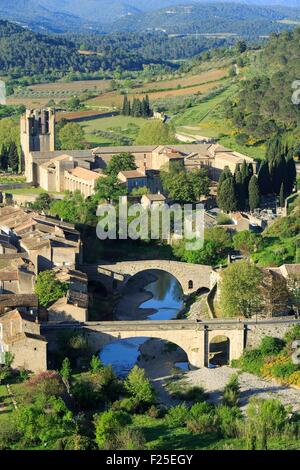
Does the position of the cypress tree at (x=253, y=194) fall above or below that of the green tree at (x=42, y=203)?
above

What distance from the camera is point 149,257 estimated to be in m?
33.5

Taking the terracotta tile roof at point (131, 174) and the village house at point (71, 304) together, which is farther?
the terracotta tile roof at point (131, 174)

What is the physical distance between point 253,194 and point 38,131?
1248 centimetres

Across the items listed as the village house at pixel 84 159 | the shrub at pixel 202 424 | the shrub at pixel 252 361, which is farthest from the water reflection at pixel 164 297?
the shrub at pixel 202 424

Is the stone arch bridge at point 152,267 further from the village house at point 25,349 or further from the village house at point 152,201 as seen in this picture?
the village house at point 25,349

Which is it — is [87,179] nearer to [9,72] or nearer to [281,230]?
[281,230]

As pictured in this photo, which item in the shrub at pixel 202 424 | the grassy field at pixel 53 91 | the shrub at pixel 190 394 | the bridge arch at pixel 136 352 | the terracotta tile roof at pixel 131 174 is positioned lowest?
the grassy field at pixel 53 91

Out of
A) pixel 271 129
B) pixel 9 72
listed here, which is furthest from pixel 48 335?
pixel 9 72

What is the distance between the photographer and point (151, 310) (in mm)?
30500

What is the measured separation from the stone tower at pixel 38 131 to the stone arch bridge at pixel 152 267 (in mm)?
16165

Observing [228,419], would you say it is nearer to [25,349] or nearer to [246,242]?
[25,349]

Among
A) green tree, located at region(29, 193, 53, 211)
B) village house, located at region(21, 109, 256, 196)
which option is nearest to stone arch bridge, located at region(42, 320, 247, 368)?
green tree, located at region(29, 193, 53, 211)

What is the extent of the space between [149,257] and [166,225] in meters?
1.39

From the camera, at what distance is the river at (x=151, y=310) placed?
25.7 metres
